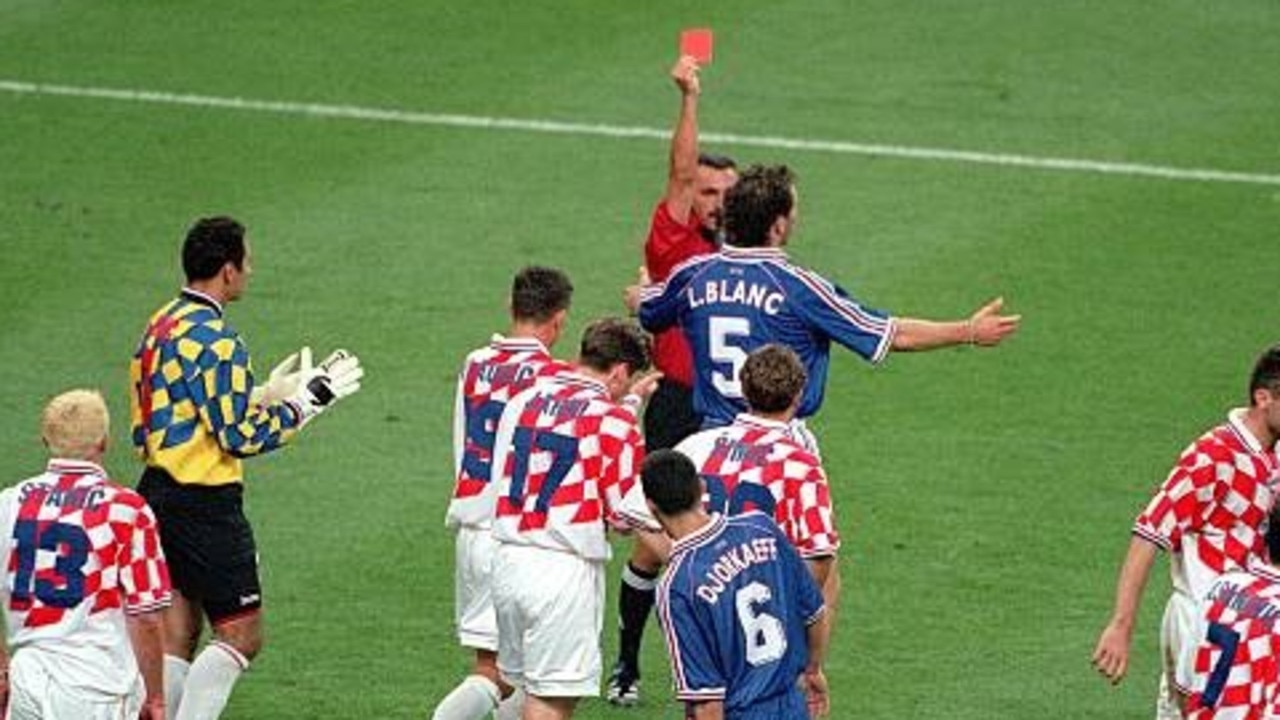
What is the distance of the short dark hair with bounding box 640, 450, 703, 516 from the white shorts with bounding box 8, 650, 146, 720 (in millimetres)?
2019

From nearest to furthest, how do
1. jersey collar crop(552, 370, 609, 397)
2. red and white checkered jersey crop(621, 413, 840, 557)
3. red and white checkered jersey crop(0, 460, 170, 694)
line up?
red and white checkered jersey crop(0, 460, 170, 694)
red and white checkered jersey crop(621, 413, 840, 557)
jersey collar crop(552, 370, 609, 397)

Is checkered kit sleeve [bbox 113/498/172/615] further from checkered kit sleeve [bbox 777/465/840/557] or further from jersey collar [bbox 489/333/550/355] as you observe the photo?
checkered kit sleeve [bbox 777/465/840/557]

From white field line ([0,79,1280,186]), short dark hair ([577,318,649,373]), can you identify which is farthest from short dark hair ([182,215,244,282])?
white field line ([0,79,1280,186])

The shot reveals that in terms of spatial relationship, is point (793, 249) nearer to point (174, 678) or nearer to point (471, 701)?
point (471, 701)

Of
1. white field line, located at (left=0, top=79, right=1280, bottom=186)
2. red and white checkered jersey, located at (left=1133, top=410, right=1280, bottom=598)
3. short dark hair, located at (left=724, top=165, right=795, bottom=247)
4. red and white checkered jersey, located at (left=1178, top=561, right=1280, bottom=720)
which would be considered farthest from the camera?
white field line, located at (left=0, top=79, right=1280, bottom=186)

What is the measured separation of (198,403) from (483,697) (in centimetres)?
146

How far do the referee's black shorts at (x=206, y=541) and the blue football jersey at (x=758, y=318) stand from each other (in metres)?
1.75

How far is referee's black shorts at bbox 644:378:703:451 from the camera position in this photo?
12.8m

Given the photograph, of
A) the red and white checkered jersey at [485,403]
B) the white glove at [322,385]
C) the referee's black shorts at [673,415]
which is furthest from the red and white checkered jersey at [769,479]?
the referee's black shorts at [673,415]

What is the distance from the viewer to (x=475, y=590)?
1154 cm

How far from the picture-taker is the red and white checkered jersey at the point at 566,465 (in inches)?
428

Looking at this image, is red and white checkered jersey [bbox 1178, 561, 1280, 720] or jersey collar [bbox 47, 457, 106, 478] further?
jersey collar [bbox 47, 457, 106, 478]

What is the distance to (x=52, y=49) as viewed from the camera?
19781 mm

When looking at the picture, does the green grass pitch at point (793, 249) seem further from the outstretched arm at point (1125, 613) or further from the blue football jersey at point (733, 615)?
the blue football jersey at point (733, 615)
